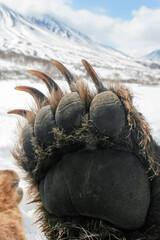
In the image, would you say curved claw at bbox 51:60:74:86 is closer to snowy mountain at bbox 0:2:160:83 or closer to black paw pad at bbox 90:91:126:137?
black paw pad at bbox 90:91:126:137

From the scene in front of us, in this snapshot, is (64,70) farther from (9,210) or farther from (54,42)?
(54,42)

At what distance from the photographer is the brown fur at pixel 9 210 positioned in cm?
80

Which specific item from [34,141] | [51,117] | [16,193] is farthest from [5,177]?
[51,117]

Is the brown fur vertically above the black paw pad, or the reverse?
the black paw pad

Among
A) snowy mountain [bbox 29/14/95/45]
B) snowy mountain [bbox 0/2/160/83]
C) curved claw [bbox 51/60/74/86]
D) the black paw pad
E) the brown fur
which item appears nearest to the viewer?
the brown fur

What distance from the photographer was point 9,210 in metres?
0.91

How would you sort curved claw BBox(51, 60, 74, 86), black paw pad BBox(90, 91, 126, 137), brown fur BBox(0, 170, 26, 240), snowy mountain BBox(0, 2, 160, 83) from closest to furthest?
brown fur BBox(0, 170, 26, 240)
black paw pad BBox(90, 91, 126, 137)
curved claw BBox(51, 60, 74, 86)
snowy mountain BBox(0, 2, 160, 83)

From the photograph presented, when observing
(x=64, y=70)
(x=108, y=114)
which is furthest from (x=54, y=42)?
(x=108, y=114)

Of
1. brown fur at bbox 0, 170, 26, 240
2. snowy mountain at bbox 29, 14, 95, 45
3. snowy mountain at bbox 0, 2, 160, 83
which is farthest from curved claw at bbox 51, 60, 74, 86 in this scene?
snowy mountain at bbox 29, 14, 95, 45

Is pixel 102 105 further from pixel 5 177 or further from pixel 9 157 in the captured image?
pixel 9 157

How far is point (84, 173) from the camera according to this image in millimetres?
1005

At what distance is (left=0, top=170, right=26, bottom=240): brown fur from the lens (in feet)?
2.64

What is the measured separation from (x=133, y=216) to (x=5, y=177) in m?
0.55

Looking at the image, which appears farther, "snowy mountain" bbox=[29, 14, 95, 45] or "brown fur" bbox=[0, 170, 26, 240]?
"snowy mountain" bbox=[29, 14, 95, 45]
